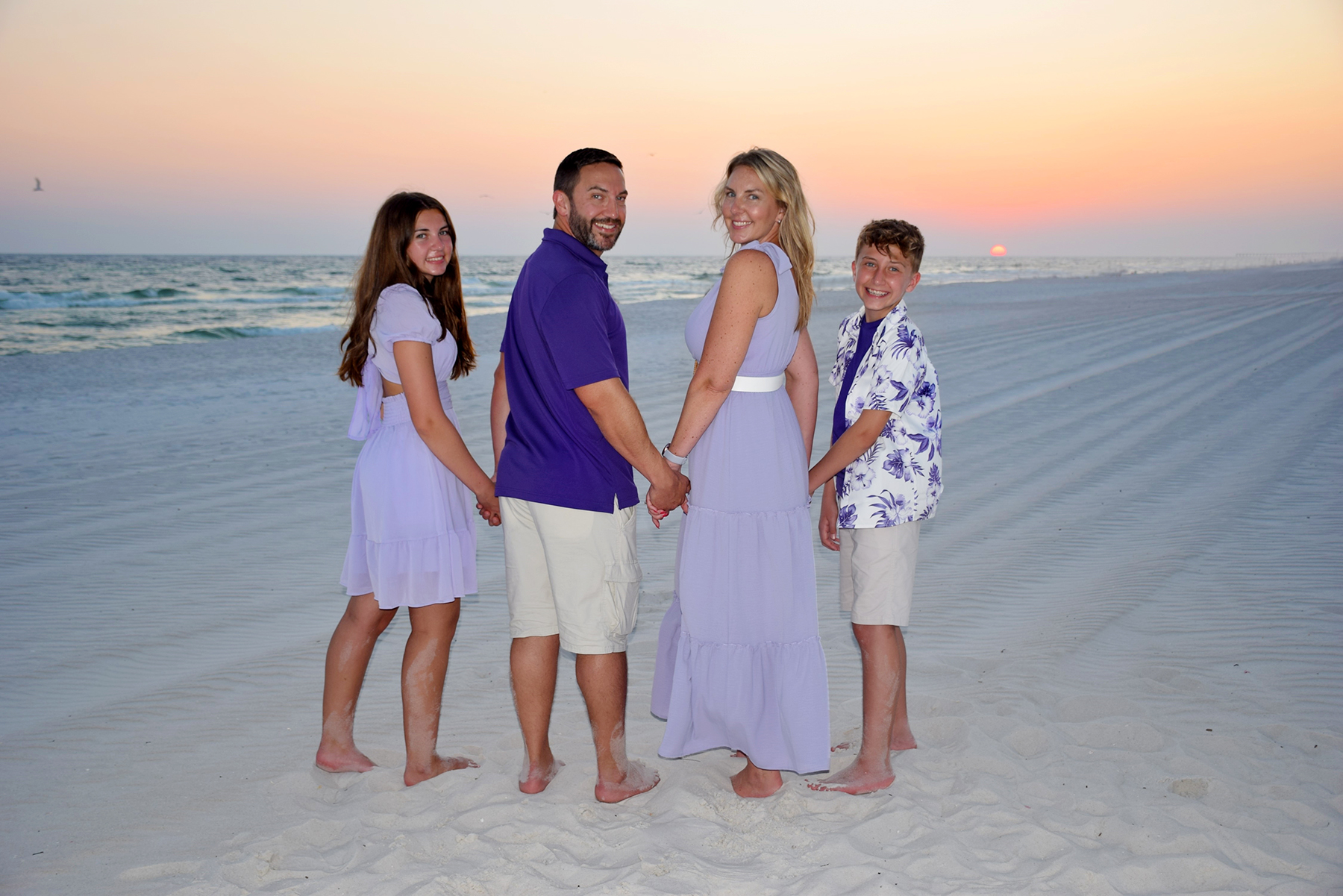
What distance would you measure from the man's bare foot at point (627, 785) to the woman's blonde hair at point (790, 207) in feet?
5.55

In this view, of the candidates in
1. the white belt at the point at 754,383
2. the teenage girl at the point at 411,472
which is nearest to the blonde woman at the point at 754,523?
the white belt at the point at 754,383

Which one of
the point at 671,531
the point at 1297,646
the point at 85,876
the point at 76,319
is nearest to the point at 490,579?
the point at 671,531

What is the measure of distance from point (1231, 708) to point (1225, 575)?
1795mm

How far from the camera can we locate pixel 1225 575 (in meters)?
5.07

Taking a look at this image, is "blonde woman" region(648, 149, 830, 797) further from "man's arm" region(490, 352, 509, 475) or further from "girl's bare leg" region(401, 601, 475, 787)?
"girl's bare leg" region(401, 601, 475, 787)

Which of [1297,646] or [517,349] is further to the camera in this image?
[1297,646]

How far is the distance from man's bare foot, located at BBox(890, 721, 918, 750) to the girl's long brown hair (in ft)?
7.06

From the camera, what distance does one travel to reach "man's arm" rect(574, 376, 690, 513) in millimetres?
2688

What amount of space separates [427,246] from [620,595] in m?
1.40

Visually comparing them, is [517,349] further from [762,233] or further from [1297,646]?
[1297,646]

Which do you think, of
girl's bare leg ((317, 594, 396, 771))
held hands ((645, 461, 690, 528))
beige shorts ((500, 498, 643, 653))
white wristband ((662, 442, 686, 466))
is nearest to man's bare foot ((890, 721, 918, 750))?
beige shorts ((500, 498, 643, 653))

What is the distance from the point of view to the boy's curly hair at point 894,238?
3.01m

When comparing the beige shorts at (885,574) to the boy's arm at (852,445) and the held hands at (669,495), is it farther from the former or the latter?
the held hands at (669,495)

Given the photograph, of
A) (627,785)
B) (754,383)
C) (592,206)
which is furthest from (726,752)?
(592,206)
